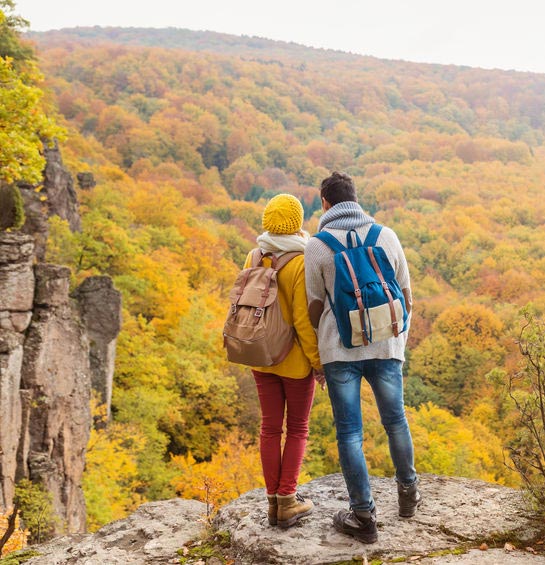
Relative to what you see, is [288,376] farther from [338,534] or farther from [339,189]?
[339,189]

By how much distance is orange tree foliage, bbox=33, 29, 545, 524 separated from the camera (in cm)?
2617

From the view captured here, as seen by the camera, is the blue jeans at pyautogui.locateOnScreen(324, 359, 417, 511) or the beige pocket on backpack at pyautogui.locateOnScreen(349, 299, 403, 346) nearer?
the beige pocket on backpack at pyautogui.locateOnScreen(349, 299, 403, 346)

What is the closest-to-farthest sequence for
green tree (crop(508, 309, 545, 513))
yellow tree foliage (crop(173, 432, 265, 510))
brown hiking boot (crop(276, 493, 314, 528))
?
1. brown hiking boot (crop(276, 493, 314, 528))
2. green tree (crop(508, 309, 545, 513))
3. yellow tree foliage (crop(173, 432, 265, 510))

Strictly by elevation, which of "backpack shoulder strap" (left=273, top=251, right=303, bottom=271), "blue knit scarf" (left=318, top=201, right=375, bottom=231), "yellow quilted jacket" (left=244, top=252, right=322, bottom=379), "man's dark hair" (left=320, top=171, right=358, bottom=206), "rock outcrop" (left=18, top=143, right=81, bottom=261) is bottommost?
"yellow quilted jacket" (left=244, top=252, right=322, bottom=379)

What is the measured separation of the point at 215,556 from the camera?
406 cm

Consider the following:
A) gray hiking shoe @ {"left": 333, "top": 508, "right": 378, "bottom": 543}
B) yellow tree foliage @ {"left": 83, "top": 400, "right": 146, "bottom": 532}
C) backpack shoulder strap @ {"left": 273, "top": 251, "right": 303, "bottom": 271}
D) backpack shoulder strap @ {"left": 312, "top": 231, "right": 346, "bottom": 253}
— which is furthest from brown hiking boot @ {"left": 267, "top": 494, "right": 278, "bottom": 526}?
yellow tree foliage @ {"left": 83, "top": 400, "right": 146, "bottom": 532}

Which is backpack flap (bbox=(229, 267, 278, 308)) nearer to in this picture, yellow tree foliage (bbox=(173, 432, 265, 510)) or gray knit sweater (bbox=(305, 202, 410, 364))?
gray knit sweater (bbox=(305, 202, 410, 364))

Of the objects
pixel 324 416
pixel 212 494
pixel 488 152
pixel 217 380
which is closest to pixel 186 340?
pixel 217 380

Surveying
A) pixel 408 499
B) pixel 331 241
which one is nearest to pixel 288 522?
pixel 408 499

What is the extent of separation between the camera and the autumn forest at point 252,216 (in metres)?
Answer: 23.8

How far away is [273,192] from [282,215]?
87088mm

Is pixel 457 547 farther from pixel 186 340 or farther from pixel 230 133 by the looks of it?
pixel 230 133

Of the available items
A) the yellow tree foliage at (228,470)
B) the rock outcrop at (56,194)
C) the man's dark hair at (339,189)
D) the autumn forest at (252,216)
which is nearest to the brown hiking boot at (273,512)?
the autumn forest at (252,216)

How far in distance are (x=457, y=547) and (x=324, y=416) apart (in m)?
28.3
